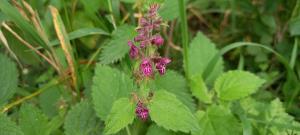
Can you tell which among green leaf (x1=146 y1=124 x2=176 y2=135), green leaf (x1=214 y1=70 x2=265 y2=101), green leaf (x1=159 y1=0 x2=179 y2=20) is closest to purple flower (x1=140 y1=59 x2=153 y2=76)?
green leaf (x1=146 y1=124 x2=176 y2=135)

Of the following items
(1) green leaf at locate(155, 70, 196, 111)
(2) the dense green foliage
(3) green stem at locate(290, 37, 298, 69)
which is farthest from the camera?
(3) green stem at locate(290, 37, 298, 69)

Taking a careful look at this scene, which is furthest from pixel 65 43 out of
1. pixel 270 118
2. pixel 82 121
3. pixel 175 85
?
pixel 270 118

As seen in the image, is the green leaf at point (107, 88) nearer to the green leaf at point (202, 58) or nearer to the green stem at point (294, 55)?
the green leaf at point (202, 58)

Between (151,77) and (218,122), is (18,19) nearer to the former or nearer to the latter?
(151,77)

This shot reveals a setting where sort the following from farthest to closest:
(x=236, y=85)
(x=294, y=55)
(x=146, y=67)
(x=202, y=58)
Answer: (x=294, y=55) → (x=202, y=58) → (x=236, y=85) → (x=146, y=67)

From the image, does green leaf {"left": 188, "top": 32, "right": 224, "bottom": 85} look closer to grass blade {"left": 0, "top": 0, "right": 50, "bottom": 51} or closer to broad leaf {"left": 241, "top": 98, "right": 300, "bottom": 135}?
broad leaf {"left": 241, "top": 98, "right": 300, "bottom": 135}
